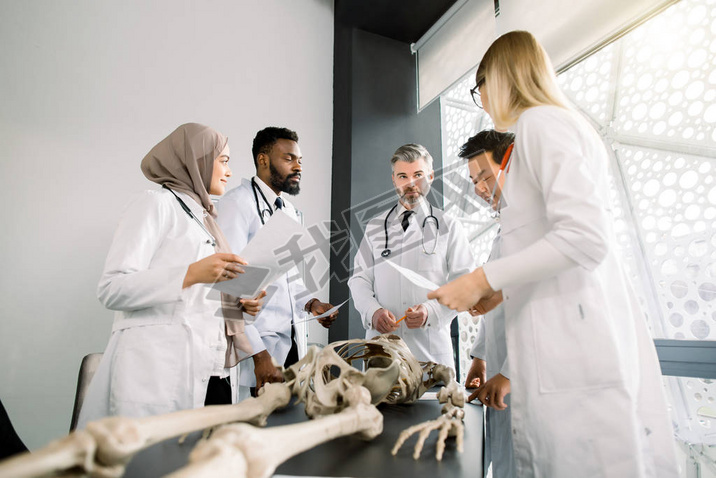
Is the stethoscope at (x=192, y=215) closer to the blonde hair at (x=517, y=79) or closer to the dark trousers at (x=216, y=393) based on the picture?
the dark trousers at (x=216, y=393)

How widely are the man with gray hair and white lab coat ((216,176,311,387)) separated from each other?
1.18 ft

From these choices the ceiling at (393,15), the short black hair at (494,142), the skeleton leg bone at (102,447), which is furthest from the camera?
the ceiling at (393,15)

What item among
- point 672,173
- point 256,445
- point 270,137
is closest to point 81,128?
point 270,137

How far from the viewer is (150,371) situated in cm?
122

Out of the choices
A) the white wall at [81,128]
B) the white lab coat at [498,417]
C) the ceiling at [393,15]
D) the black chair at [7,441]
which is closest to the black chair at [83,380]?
the white wall at [81,128]

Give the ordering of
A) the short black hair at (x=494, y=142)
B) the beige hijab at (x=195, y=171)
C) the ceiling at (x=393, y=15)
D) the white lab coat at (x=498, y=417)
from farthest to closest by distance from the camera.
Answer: the ceiling at (x=393, y=15), the short black hair at (x=494, y=142), the beige hijab at (x=195, y=171), the white lab coat at (x=498, y=417)

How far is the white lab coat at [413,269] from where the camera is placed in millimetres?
1942

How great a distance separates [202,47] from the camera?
3.09 m

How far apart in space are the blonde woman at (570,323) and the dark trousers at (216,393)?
0.99m

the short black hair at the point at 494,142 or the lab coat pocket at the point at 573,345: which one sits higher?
the short black hair at the point at 494,142

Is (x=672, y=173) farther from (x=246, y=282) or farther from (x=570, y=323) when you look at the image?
(x=246, y=282)

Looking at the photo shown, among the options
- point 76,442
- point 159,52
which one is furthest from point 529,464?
point 159,52

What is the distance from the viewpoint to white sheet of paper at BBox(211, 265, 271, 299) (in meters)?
1.23

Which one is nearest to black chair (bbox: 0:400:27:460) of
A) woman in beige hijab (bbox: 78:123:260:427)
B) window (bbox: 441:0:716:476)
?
woman in beige hijab (bbox: 78:123:260:427)
